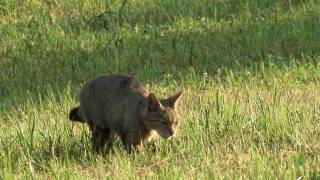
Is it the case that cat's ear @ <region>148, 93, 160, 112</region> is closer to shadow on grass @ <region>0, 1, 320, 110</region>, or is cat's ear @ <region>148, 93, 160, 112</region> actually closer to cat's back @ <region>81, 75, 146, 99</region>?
cat's back @ <region>81, 75, 146, 99</region>

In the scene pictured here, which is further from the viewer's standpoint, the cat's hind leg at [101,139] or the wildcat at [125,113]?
the cat's hind leg at [101,139]

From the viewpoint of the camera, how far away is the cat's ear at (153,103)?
25.3 feet

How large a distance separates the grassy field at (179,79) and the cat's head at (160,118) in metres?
0.19

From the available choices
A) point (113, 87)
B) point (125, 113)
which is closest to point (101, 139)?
point (125, 113)

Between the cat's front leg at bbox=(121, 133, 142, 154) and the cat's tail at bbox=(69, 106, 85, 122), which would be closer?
the cat's front leg at bbox=(121, 133, 142, 154)

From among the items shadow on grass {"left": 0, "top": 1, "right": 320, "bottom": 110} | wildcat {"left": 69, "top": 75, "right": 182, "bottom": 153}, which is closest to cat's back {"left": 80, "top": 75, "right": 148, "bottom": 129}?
wildcat {"left": 69, "top": 75, "right": 182, "bottom": 153}

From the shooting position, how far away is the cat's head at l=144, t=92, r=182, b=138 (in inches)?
304

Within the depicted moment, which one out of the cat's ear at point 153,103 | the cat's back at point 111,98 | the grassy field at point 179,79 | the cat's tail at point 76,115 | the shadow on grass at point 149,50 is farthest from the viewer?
the shadow on grass at point 149,50

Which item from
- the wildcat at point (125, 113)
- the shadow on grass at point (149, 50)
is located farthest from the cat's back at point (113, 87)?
the shadow on grass at point (149, 50)

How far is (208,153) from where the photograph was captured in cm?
760

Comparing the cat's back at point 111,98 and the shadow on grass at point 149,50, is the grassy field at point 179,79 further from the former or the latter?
the cat's back at point 111,98

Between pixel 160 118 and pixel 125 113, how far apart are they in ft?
1.22

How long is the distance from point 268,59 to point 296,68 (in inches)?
26.8

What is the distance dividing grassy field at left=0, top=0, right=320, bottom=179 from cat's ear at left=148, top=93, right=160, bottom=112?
0.38 metres
